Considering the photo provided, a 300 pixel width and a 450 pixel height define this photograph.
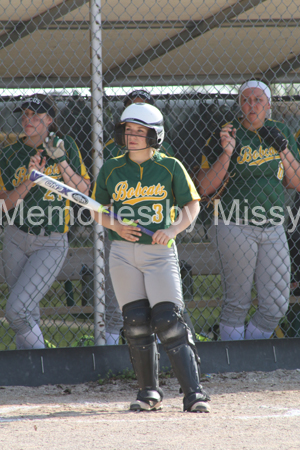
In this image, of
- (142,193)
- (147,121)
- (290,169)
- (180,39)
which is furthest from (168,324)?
(180,39)

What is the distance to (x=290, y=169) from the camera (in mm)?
4004

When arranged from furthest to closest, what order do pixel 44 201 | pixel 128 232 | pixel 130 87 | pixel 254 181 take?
pixel 130 87
pixel 254 181
pixel 44 201
pixel 128 232

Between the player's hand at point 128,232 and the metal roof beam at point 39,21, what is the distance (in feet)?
6.25

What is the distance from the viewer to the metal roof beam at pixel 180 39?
4.19 meters

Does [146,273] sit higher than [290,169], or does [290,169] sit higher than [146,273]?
[290,169]

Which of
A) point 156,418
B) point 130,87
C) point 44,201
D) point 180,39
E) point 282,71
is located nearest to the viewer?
point 156,418

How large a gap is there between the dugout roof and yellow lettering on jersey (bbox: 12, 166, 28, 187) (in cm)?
84

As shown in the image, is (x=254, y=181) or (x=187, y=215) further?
(x=254, y=181)

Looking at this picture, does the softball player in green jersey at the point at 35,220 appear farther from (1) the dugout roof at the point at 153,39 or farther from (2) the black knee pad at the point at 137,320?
(2) the black knee pad at the point at 137,320

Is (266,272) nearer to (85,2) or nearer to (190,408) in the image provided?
(190,408)

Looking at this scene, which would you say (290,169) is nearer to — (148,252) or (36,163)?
(148,252)

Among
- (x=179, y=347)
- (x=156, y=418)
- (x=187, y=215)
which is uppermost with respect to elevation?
(x=187, y=215)

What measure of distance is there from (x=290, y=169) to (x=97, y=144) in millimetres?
1454

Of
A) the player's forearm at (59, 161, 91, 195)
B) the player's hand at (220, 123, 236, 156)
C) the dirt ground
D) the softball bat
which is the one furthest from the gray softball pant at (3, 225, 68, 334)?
the player's hand at (220, 123, 236, 156)
